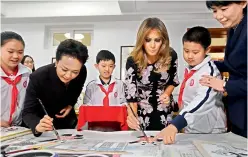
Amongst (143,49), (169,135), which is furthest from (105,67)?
(169,135)

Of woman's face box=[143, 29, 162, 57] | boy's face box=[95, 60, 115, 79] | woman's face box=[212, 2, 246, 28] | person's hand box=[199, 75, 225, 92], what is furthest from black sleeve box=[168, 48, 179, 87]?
boy's face box=[95, 60, 115, 79]

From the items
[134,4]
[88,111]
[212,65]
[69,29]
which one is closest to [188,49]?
[212,65]

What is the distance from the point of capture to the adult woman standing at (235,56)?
2.08ft

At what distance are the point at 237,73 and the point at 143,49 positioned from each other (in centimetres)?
38

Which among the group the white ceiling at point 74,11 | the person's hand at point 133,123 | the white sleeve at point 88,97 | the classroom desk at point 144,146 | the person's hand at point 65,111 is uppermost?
the white ceiling at point 74,11

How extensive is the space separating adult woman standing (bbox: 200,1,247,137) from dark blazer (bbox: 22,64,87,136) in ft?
1.86

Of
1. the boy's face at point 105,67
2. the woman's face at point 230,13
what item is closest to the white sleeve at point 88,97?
the boy's face at point 105,67

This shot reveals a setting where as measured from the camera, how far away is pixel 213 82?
707mm

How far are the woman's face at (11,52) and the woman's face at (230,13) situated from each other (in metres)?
0.73

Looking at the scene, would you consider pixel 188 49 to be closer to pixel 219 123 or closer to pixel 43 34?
pixel 219 123

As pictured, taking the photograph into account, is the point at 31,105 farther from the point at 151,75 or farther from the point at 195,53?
the point at 195,53

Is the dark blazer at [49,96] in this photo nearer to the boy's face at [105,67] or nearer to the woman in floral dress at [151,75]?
the woman in floral dress at [151,75]

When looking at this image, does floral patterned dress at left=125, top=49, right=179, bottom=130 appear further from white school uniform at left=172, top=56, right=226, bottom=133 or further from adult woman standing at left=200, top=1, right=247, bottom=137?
adult woman standing at left=200, top=1, right=247, bottom=137

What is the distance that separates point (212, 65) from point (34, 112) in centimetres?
67
